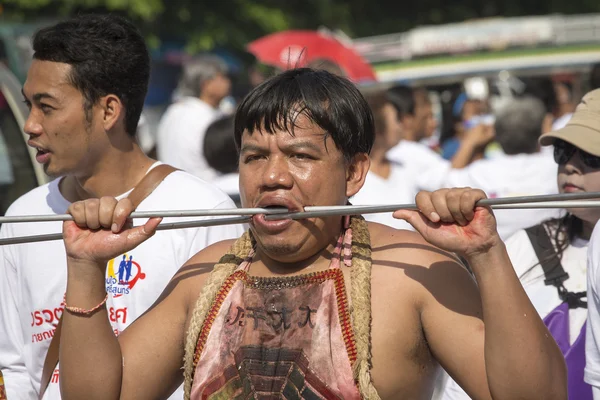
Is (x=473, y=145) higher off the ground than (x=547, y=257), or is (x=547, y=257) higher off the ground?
(x=473, y=145)

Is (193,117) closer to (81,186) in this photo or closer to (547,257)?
(81,186)

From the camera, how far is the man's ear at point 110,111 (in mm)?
3957

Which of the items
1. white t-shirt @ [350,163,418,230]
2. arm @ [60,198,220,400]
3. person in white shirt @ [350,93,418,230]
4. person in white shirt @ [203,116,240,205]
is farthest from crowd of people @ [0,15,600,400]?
person in white shirt @ [203,116,240,205]

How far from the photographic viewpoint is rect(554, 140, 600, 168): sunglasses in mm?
4113

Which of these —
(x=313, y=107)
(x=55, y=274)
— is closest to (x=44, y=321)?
(x=55, y=274)

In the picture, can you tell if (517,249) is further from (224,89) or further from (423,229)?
(224,89)

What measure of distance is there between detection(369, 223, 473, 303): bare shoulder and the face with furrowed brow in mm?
210

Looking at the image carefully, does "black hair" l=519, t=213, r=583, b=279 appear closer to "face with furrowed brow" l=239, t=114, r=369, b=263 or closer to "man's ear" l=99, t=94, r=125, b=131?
"face with furrowed brow" l=239, t=114, r=369, b=263

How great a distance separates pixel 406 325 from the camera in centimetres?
288

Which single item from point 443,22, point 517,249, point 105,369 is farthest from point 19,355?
point 443,22

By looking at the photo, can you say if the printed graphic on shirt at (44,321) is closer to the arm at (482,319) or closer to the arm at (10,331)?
the arm at (10,331)

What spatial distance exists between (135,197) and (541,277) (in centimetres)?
170

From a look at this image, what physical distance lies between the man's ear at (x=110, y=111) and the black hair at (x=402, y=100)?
6278 mm

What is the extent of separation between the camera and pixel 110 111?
399 centimetres
